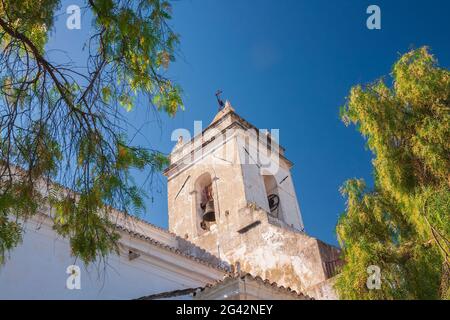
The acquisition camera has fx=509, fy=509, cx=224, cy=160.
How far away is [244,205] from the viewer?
13.2 metres

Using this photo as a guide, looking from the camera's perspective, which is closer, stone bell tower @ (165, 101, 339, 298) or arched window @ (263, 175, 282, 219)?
stone bell tower @ (165, 101, 339, 298)

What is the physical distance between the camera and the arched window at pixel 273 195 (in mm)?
14664

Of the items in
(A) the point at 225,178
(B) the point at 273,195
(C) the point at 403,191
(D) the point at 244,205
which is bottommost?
(C) the point at 403,191

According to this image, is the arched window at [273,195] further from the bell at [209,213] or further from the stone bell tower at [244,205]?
the bell at [209,213]

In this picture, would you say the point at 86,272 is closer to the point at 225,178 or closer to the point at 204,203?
the point at 225,178

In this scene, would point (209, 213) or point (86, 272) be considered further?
point (209, 213)

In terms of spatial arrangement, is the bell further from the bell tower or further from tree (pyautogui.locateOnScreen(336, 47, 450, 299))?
tree (pyautogui.locateOnScreen(336, 47, 450, 299))

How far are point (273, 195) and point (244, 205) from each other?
6.97 ft

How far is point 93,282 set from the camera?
867 cm

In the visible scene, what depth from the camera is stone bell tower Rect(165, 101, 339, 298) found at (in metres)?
11.5

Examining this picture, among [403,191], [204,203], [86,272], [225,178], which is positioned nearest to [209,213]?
[204,203]

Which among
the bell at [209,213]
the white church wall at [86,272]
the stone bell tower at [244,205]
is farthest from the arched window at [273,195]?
the white church wall at [86,272]

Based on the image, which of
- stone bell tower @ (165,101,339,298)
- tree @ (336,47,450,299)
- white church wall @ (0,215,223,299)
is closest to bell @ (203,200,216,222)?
stone bell tower @ (165,101,339,298)
